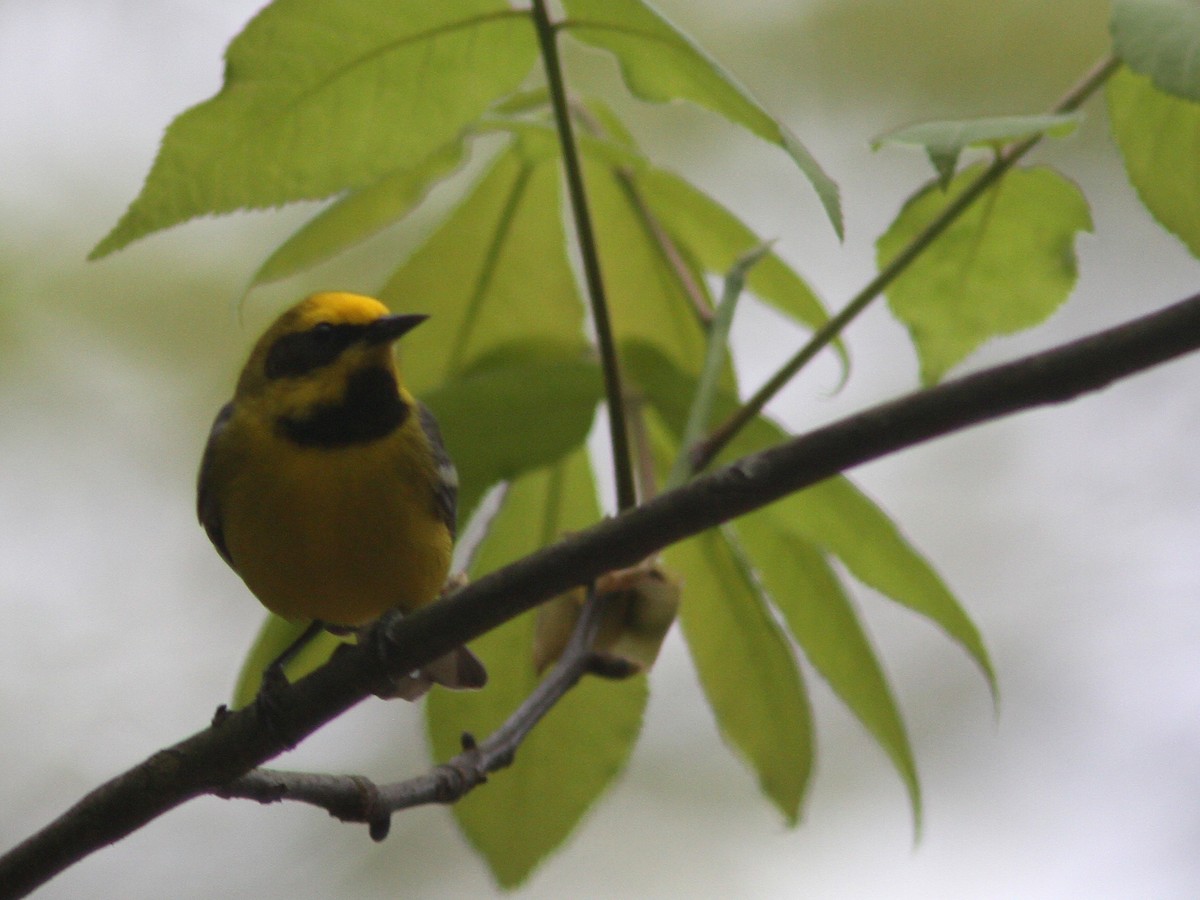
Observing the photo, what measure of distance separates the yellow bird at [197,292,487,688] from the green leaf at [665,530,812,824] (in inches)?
14.1

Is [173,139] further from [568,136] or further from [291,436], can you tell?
[291,436]

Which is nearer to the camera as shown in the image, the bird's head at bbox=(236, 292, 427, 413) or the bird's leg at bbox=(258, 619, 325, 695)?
the bird's leg at bbox=(258, 619, 325, 695)

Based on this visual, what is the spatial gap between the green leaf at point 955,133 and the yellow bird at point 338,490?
0.90 meters

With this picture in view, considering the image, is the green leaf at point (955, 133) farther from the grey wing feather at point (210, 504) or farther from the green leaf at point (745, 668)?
the grey wing feather at point (210, 504)

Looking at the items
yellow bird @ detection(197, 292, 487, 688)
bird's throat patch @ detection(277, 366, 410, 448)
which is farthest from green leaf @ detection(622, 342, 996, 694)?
bird's throat patch @ detection(277, 366, 410, 448)

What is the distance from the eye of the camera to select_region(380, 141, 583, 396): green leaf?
2.31 meters

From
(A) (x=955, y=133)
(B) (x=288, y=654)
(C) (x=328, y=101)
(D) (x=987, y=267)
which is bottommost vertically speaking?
(B) (x=288, y=654)

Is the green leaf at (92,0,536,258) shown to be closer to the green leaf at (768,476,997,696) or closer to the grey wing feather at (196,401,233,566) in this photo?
the green leaf at (768,476,997,696)

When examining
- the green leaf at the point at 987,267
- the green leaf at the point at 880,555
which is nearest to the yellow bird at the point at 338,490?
the green leaf at the point at 880,555

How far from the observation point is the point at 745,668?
215 centimetres

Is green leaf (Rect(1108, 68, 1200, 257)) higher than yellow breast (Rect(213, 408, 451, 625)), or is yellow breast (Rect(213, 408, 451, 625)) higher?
green leaf (Rect(1108, 68, 1200, 257))

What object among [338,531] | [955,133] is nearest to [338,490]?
[338,531]

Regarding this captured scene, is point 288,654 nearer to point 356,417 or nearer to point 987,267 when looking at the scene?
point 356,417

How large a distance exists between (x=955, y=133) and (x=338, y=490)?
1.27 meters
